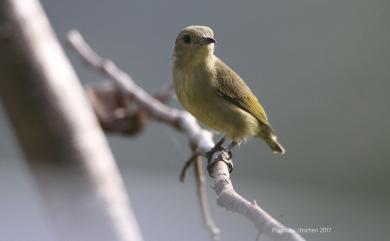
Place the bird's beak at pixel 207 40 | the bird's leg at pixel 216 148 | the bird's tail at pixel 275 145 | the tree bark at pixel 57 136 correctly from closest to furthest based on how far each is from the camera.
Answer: the tree bark at pixel 57 136, the bird's leg at pixel 216 148, the bird's beak at pixel 207 40, the bird's tail at pixel 275 145

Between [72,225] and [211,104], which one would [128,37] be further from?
[72,225]

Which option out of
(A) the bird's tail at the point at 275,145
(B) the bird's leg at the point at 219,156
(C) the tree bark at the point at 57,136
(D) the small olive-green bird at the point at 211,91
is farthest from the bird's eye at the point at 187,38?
(C) the tree bark at the point at 57,136

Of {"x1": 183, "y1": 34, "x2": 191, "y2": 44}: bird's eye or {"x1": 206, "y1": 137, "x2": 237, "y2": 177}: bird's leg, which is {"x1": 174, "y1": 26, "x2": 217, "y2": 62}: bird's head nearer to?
{"x1": 183, "y1": 34, "x2": 191, "y2": 44}: bird's eye

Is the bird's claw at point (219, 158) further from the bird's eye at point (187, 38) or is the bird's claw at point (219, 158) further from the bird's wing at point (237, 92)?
the bird's eye at point (187, 38)

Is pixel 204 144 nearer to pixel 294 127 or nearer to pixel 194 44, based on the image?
pixel 294 127

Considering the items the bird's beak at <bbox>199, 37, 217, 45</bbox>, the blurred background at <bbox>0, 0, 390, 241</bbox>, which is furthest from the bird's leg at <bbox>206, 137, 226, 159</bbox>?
the bird's beak at <bbox>199, 37, 217, 45</bbox>
